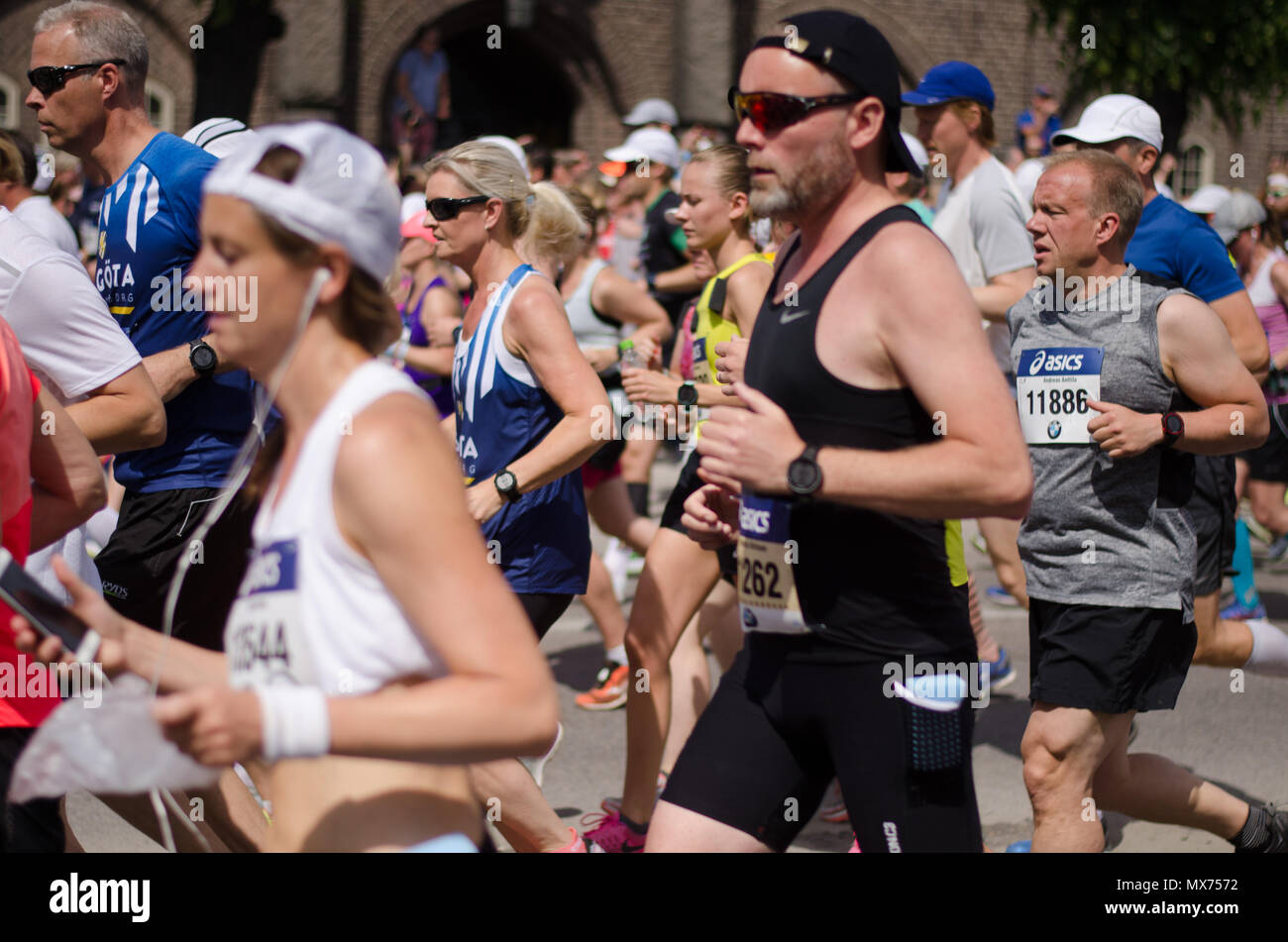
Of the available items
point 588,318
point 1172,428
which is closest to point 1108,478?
point 1172,428

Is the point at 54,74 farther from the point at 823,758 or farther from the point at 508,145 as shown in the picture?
the point at 823,758

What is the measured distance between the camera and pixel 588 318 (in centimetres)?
787

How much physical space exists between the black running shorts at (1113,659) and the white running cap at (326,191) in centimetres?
258

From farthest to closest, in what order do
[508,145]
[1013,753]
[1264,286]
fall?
[1264,286]
[1013,753]
[508,145]

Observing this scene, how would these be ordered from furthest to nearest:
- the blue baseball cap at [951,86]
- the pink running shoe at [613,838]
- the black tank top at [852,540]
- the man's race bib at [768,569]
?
1. the blue baseball cap at [951,86]
2. the pink running shoe at [613,838]
3. the man's race bib at [768,569]
4. the black tank top at [852,540]

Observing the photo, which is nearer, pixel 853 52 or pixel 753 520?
pixel 853 52

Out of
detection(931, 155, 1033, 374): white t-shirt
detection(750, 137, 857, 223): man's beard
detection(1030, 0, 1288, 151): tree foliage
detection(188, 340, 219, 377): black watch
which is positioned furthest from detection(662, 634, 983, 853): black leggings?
detection(1030, 0, 1288, 151): tree foliage

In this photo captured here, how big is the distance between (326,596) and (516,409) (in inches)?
98.8

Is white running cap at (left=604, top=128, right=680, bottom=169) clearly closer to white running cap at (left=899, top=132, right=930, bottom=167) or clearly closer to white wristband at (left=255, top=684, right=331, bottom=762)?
white running cap at (left=899, top=132, right=930, bottom=167)

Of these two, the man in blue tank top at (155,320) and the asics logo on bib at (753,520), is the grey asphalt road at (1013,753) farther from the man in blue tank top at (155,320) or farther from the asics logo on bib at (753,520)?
the asics logo on bib at (753,520)

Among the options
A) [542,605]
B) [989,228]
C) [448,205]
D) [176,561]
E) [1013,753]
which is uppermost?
[448,205]

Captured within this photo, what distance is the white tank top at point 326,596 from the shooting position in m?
2.02
